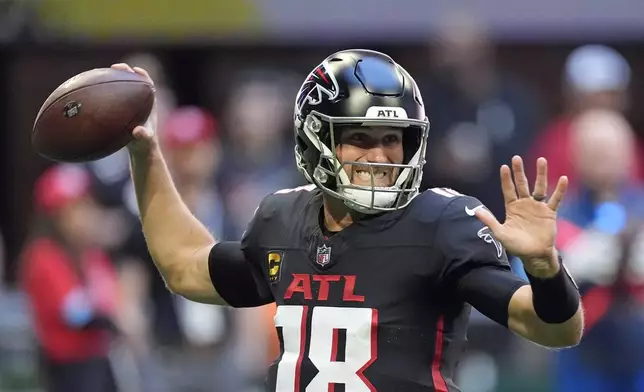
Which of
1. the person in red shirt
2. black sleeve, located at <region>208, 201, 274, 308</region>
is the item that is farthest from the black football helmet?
the person in red shirt

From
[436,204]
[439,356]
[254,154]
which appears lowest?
[254,154]

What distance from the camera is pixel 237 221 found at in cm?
781

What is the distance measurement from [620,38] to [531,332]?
594cm

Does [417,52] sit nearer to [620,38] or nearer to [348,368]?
[620,38]

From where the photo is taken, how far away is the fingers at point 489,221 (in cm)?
323

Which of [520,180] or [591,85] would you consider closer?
[520,180]

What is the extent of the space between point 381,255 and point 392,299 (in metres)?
0.12

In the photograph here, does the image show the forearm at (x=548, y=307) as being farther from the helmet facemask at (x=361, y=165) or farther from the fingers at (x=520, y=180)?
the helmet facemask at (x=361, y=165)

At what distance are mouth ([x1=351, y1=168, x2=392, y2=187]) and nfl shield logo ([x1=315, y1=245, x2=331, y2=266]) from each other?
0.61 feet

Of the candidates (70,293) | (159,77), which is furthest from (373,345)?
(159,77)

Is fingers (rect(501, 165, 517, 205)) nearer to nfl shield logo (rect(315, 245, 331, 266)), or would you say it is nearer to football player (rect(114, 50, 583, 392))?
football player (rect(114, 50, 583, 392))

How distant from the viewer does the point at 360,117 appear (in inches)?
138

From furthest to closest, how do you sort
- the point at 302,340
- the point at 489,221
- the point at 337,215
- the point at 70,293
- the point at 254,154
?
the point at 254,154
the point at 70,293
the point at 337,215
the point at 302,340
the point at 489,221

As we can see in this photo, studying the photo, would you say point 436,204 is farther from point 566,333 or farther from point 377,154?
point 566,333
